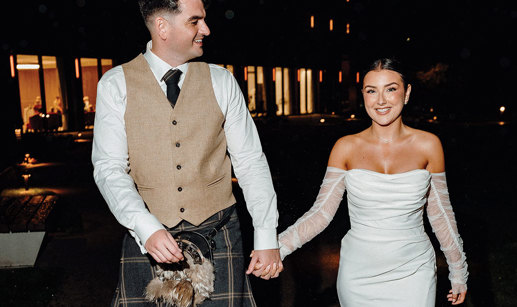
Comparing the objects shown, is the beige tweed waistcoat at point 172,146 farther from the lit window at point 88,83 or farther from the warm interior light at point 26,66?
the lit window at point 88,83

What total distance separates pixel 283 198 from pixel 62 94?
1479 centimetres

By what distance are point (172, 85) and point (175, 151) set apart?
1.10 feet

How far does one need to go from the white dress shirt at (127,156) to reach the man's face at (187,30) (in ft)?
0.35

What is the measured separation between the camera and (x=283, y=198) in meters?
8.60

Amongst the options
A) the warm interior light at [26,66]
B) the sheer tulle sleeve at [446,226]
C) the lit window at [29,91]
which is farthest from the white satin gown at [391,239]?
the warm interior light at [26,66]

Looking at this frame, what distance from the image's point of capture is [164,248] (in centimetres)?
202

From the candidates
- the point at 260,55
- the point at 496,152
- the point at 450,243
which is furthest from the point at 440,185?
the point at 260,55

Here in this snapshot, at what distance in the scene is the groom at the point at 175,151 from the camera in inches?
90.7

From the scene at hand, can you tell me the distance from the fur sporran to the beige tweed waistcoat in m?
0.20

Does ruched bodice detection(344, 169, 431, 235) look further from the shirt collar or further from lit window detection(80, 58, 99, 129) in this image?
lit window detection(80, 58, 99, 129)

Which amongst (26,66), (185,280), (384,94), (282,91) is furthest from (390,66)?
(282,91)

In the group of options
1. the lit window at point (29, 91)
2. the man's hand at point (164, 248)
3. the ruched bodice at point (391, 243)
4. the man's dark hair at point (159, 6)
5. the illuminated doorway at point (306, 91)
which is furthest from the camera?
the illuminated doorway at point (306, 91)

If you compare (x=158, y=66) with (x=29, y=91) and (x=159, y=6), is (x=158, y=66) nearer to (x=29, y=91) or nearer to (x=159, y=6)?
(x=159, y=6)

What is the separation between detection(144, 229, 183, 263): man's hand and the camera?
6.62 feet
